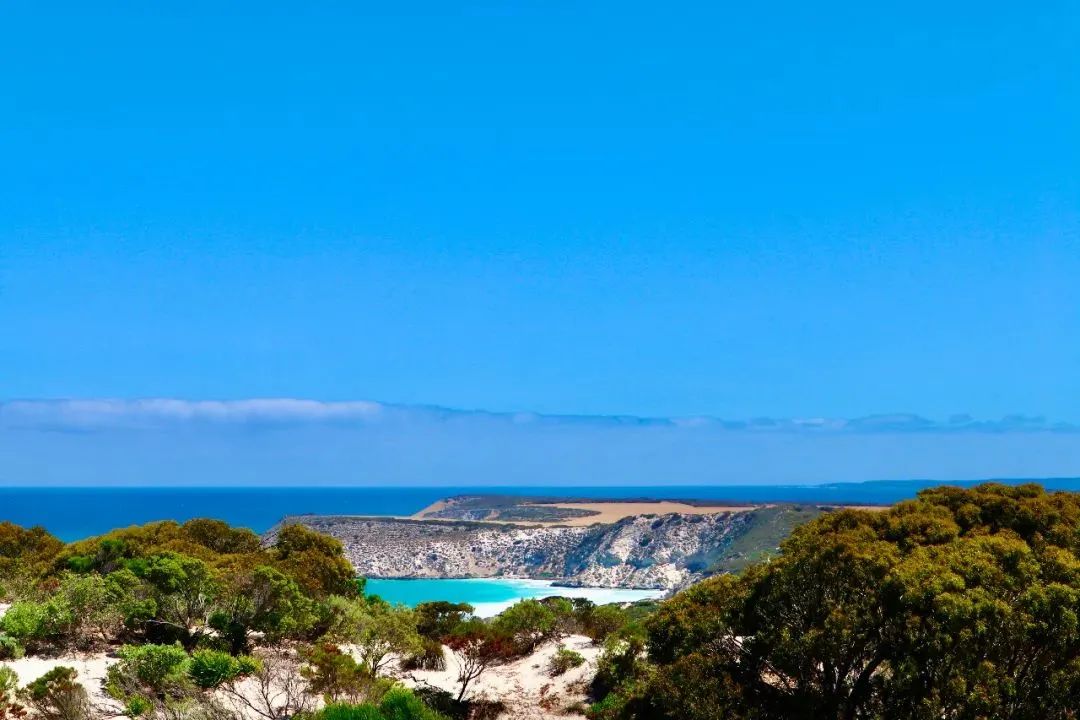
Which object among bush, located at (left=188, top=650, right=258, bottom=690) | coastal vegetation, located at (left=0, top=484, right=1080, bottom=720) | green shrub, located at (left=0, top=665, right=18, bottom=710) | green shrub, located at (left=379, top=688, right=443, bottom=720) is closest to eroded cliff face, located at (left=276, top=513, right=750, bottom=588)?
coastal vegetation, located at (left=0, top=484, right=1080, bottom=720)

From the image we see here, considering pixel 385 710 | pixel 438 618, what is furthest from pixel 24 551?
pixel 385 710

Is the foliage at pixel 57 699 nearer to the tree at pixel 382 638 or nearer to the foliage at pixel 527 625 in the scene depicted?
the tree at pixel 382 638

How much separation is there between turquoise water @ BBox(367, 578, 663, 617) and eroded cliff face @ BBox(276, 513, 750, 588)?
3.00m

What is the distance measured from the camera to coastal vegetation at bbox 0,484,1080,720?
1429 centimetres

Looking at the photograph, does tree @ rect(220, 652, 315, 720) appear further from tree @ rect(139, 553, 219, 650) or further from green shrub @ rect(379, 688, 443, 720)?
tree @ rect(139, 553, 219, 650)

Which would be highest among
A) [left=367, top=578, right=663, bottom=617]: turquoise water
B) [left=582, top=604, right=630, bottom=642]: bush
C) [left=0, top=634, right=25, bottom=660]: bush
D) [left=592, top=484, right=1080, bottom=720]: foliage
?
[left=592, top=484, right=1080, bottom=720]: foliage

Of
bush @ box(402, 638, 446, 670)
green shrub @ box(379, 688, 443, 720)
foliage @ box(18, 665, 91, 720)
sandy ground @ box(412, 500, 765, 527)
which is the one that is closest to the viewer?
green shrub @ box(379, 688, 443, 720)

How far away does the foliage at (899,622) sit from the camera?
14.1 m

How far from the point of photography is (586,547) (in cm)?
9669

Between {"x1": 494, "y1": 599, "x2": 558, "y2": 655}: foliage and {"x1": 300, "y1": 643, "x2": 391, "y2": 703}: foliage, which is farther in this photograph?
{"x1": 494, "y1": 599, "x2": 558, "y2": 655}: foliage

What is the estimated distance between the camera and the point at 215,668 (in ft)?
68.7

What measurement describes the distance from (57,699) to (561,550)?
3230 inches

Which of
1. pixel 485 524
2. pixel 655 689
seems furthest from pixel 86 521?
pixel 655 689

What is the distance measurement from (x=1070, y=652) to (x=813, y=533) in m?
5.35
